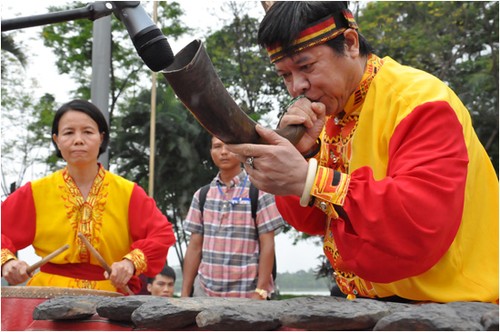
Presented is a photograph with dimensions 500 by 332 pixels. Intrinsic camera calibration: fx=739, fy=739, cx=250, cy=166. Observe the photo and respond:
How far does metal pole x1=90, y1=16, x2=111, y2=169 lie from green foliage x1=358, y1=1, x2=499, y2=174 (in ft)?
31.1

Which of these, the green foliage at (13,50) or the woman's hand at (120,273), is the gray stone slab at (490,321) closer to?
the woman's hand at (120,273)

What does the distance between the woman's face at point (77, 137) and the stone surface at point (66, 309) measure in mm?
2167

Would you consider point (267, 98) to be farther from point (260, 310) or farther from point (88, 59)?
point (260, 310)

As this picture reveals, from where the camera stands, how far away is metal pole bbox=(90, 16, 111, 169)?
23.0 feet

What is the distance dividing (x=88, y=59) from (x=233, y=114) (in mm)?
13764

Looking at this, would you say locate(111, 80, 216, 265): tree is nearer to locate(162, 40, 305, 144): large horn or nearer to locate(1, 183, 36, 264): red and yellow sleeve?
locate(1, 183, 36, 264): red and yellow sleeve

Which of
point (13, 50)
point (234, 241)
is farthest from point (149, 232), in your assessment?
point (13, 50)

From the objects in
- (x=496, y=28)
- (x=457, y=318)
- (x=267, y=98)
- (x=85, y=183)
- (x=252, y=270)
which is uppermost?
(x=496, y=28)

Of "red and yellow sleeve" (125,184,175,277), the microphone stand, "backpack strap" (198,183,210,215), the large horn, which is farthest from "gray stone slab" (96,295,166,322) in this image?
"backpack strap" (198,183,210,215)

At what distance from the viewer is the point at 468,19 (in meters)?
16.4

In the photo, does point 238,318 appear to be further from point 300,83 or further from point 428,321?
point 300,83

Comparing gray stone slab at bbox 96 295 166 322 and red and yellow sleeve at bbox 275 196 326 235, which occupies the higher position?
red and yellow sleeve at bbox 275 196 326 235

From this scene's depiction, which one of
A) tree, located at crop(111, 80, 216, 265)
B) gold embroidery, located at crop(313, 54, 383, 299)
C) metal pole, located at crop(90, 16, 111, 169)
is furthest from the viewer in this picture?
tree, located at crop(111, 80, 216, 265)

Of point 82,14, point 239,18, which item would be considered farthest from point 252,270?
point 239,18
